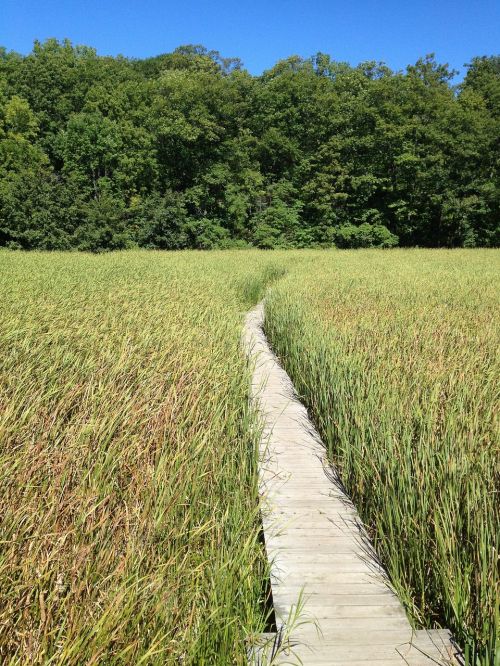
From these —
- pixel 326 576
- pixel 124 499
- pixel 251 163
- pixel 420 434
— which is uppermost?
pixel 251 163

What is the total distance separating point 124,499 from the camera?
2.31 meters

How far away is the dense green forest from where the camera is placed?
29516mm

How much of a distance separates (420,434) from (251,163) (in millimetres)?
31803

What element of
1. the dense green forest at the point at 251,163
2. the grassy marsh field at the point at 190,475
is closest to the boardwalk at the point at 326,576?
the grassy marsh field at the point at 190,475

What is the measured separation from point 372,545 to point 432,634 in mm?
700

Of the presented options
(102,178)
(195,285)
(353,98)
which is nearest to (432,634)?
(195,285)

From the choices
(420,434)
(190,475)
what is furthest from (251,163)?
Answer: (190,475)

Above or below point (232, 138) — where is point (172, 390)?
below

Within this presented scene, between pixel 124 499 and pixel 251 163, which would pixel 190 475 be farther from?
pixel 251 163

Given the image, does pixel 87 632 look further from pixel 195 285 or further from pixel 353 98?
pixel 353 98

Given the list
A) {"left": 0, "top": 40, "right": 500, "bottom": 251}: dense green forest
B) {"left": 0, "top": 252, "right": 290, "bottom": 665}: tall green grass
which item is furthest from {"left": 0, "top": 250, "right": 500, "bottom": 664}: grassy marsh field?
{"left": 0, "top": 40, "right": 500, "bottom": 251}: dense green forest

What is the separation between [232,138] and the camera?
33.5m

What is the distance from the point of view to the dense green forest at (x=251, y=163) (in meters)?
29.5

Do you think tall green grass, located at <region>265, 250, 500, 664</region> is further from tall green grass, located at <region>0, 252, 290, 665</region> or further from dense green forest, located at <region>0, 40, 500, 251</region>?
dense green forest, located at <region>0, 40, 500, 251</region>
